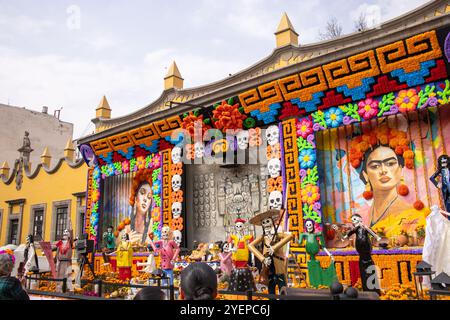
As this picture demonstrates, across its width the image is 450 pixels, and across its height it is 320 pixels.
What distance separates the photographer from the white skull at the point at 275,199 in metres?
11.1

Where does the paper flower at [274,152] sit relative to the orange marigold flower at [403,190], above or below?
above

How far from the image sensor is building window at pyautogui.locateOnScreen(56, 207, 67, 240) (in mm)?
19688

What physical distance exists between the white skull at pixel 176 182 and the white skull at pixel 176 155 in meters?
0.54

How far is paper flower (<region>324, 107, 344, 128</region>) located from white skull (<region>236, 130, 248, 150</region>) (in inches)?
107

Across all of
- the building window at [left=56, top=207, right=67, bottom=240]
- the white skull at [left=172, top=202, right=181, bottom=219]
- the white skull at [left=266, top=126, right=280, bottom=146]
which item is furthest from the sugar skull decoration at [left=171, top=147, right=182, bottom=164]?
the building window at [left=56, top=207, right=67, bottom=240]

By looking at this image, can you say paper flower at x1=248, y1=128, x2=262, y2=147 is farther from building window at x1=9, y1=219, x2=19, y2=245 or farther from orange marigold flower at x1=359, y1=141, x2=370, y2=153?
building window at x1=9, y1=219, x2=19, y2=245

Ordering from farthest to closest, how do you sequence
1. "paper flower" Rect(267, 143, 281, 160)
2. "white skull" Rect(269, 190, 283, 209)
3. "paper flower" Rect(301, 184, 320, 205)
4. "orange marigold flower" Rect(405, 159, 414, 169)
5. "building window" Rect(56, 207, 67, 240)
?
"building window" Rect(56, 207, 67, 240)
"paper flower" Rect(267, 143, 281, 160)
"white skull" Rect(269, 190, 283, 209)
"paper flower" Rect(301, 184, 320, 205)
"orange marigold flower" Rect(405, 159, 414, 169)

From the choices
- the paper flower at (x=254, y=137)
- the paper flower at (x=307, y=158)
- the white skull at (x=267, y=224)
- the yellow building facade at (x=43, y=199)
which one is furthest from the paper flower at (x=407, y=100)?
the yellow building facade at (x=43, y=199)

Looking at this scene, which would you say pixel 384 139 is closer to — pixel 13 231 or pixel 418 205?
pixel 418 205

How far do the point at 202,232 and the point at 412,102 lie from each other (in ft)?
27.3

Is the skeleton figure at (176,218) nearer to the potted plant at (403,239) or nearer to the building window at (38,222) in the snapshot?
the potted plant at (403,239)

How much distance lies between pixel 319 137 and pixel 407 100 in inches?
105

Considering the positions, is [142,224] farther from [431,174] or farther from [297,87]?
[431,174]

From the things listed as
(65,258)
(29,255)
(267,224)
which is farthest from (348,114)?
(29,255)
